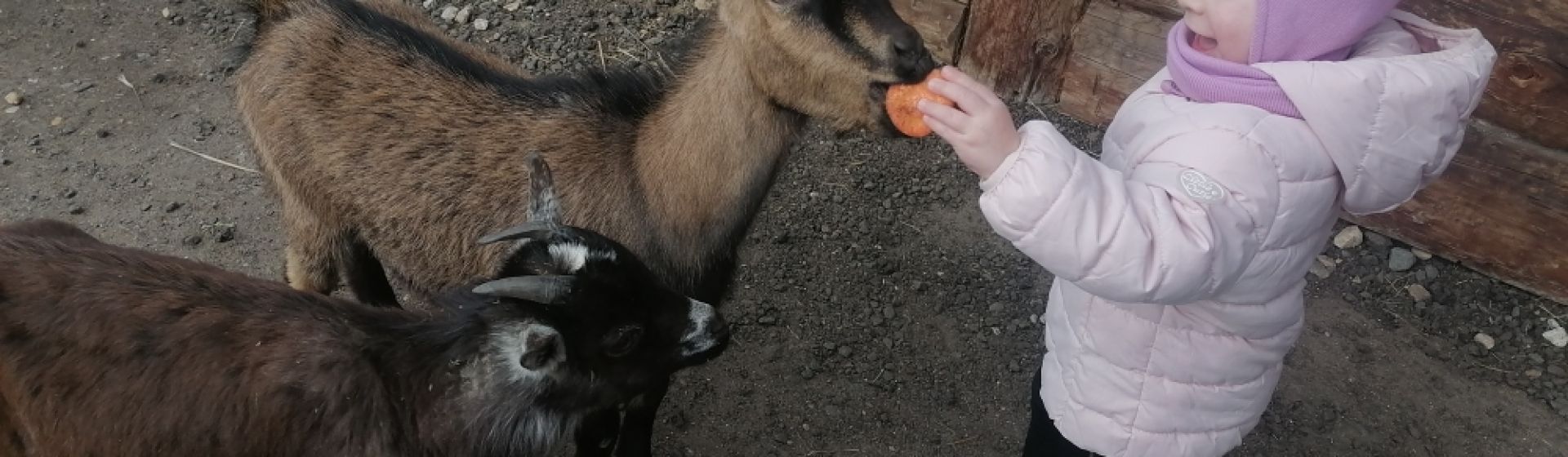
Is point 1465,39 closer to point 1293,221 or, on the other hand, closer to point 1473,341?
point 1293,221

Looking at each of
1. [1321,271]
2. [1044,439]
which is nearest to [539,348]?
[1044,439]

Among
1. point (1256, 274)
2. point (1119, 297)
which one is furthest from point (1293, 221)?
point (1119, 297)

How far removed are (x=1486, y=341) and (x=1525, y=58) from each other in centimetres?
105

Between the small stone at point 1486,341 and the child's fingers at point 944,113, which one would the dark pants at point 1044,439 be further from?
the small stone at point 1486,341

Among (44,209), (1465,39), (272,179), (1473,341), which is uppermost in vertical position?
(1465,39)

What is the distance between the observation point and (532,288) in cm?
246

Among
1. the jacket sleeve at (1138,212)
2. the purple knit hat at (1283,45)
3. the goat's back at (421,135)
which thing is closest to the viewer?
the jacket sleeve at (1138,212)

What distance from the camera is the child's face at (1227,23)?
2.02 m

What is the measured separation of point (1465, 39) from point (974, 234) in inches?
104

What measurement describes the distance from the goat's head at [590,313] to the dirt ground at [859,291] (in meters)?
0.77

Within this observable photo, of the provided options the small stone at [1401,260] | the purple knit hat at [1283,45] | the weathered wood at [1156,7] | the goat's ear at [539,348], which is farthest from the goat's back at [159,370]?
the small stone at [1401,260]

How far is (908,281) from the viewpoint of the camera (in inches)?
175

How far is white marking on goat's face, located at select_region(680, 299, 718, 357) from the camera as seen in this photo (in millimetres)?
2789

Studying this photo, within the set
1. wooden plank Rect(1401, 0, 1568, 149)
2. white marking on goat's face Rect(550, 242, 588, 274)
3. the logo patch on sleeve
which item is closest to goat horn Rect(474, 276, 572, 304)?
white marking on goat's face Rect(550, 242, 588, 274)
